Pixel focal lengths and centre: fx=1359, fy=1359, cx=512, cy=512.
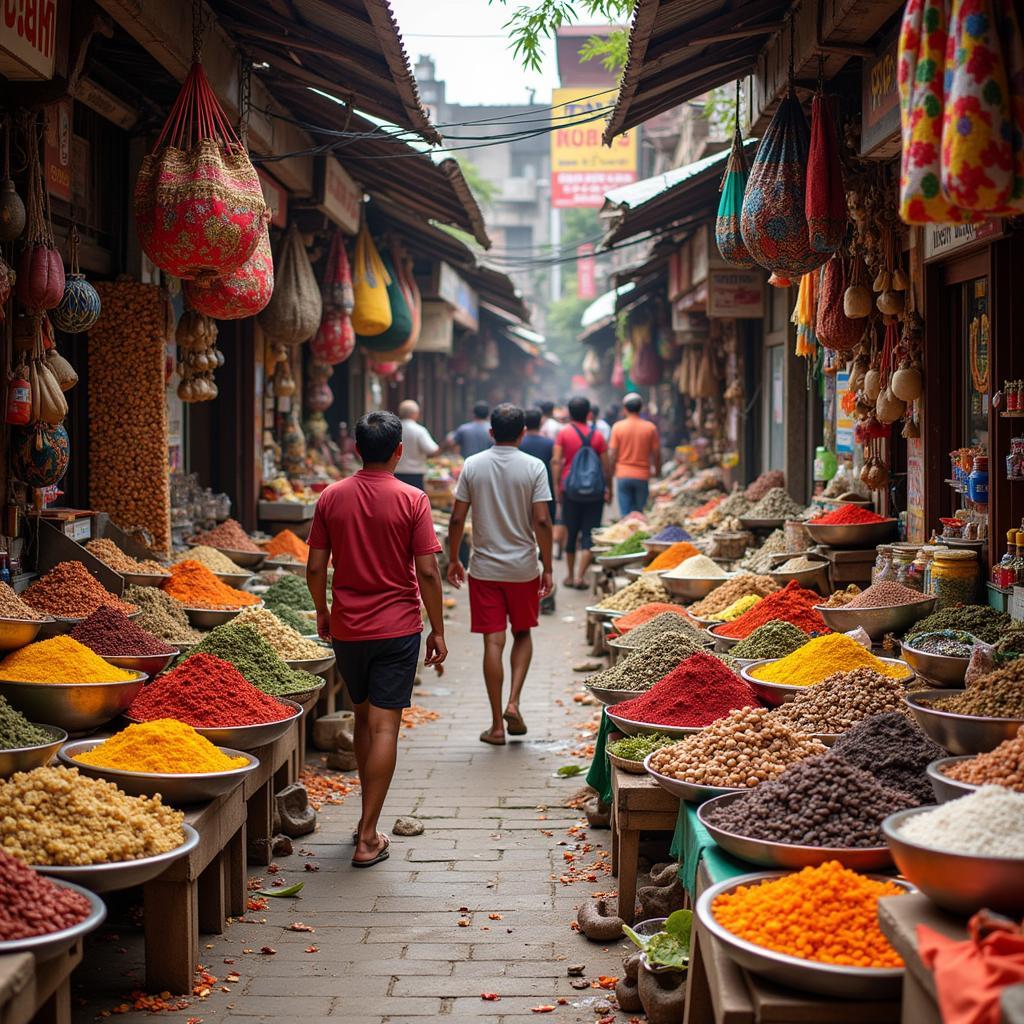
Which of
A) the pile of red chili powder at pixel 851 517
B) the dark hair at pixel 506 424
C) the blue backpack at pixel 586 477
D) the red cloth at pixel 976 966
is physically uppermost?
the dark hair at pixel 506 424

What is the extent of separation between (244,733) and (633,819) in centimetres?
145

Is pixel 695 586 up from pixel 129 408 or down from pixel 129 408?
down

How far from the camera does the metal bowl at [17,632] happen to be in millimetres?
5086

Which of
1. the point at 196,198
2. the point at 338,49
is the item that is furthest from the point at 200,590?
the point at 338,49

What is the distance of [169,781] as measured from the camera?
432 cm

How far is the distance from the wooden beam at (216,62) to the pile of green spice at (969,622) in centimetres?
394

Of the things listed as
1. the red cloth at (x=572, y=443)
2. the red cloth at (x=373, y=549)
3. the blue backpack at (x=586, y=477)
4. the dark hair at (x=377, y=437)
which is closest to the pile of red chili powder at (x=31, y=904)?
the red cloth at (x=373, y=549)

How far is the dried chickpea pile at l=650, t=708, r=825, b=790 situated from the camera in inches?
166

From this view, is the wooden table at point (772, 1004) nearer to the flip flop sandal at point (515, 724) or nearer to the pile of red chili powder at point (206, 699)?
the pile of red chili powder at point (206, 699)

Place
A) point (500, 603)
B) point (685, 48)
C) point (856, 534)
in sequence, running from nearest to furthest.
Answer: point (685, 48), point (856, 534), point (500, 603)

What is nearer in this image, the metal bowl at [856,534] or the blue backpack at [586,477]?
the metal bowl at [856,534]

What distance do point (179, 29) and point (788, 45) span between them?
2790 millimetres

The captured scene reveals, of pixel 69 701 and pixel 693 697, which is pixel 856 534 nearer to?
pixel 693 697

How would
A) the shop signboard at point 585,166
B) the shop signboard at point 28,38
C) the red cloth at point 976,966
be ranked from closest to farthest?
the red cloth at point 976,966
the shop signboard at point 28,38
the shop signboard at point 585,166
